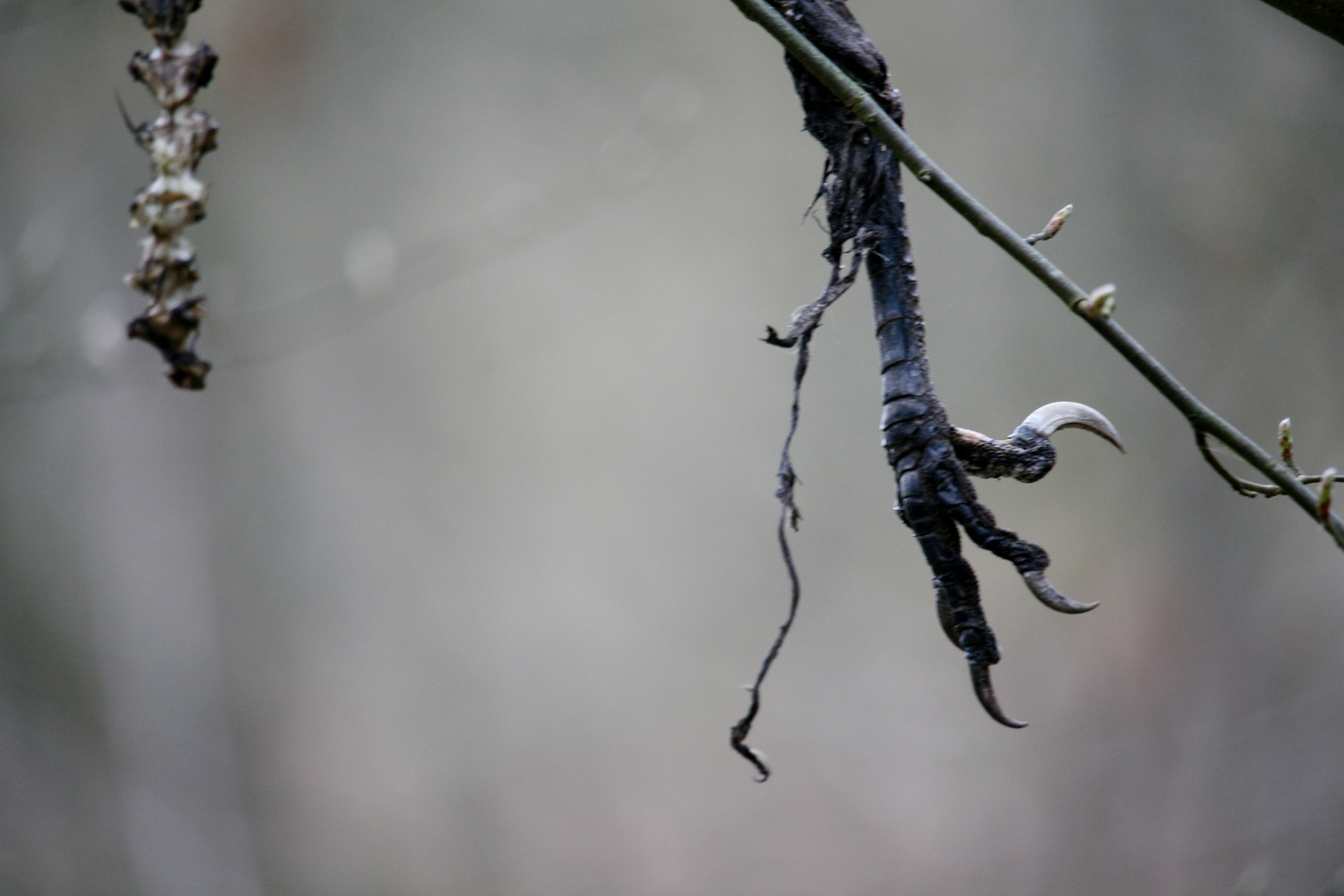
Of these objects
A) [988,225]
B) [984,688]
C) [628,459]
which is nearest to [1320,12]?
[988,225]

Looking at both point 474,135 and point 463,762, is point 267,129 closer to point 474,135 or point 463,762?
point 474,135

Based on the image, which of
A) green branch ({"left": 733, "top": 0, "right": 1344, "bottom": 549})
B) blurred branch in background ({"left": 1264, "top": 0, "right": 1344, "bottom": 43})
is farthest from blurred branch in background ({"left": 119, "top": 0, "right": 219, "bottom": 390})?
blurred branch in background ({"left": 1264, "top": 0, "right": 1344, "bottom": 43})

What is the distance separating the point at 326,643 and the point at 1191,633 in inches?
48.5

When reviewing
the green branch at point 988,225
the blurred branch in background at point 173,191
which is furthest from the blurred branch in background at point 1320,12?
the blurred branch in background at point 173,191

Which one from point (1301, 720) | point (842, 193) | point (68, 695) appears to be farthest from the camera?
point (68, 695)

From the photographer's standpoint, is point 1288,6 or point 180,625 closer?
point 1288,6

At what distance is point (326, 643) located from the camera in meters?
1.35

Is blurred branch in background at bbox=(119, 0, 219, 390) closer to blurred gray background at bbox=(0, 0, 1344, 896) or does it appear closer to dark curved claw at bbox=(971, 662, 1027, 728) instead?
dark curved claw at bbox=(971, 662, 1027, 728)

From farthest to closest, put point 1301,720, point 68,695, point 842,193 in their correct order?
point 68,695 → point 1301,720 → point 842,193

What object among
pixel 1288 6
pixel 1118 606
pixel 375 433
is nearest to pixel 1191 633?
pixel 1118 606

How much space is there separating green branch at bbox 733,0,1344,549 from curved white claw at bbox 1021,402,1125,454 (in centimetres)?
4

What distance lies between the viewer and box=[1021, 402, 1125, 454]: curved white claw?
14.1 inches

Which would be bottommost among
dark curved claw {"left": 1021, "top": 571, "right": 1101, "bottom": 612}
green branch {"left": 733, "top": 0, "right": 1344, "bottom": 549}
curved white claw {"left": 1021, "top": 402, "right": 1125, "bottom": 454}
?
dark curved claw {"left": 1021, "top": 571, "right": 1101, "bottom": 612}

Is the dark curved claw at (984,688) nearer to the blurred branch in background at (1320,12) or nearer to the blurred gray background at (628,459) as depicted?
the blurred branch in background at (1320,12)
